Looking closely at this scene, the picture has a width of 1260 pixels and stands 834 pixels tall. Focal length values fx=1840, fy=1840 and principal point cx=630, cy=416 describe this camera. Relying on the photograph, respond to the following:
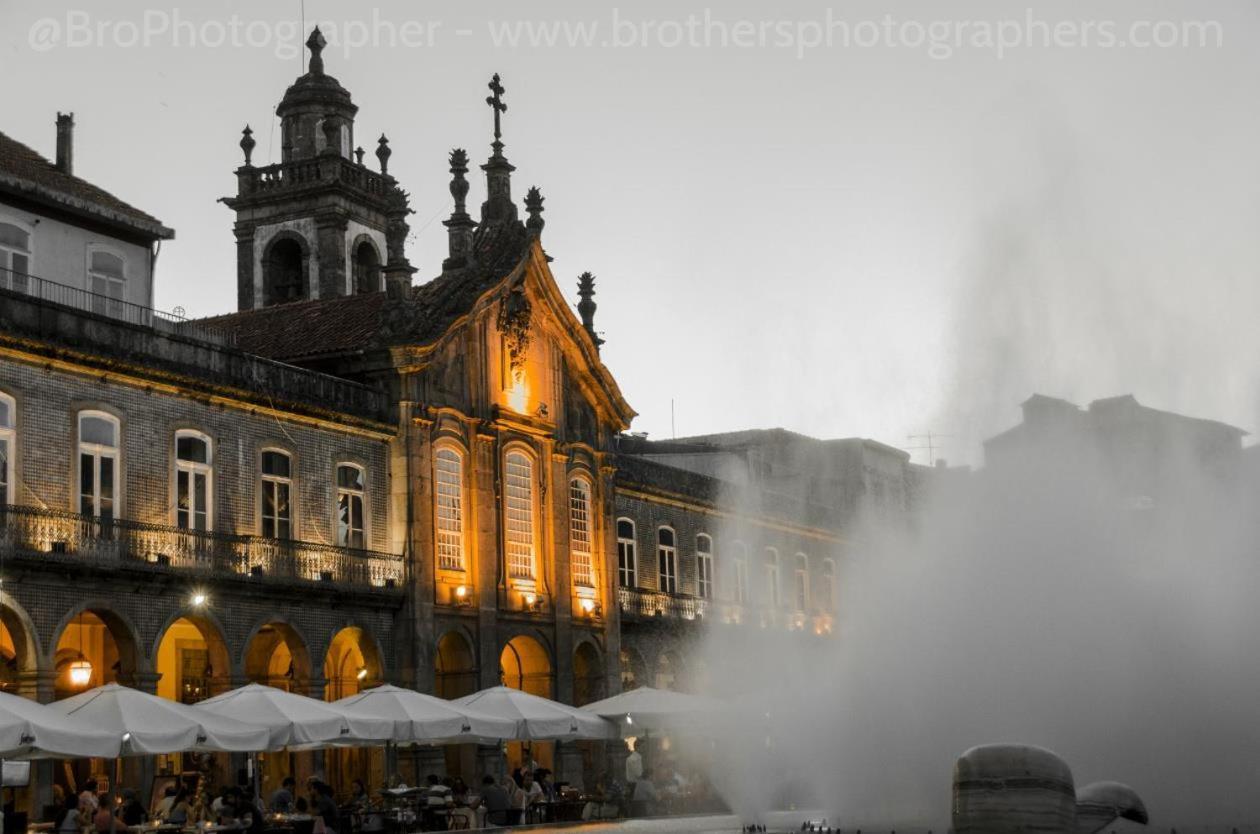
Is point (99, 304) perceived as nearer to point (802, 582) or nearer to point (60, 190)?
point (60, 190)

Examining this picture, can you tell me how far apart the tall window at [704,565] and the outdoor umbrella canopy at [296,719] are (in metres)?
26.9

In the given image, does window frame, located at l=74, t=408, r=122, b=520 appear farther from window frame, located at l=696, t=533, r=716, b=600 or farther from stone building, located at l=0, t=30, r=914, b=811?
window frame, located at l=696, t=533, r=716, b=600

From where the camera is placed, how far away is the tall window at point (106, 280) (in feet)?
128

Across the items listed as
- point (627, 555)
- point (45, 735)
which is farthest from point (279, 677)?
point (627, 555)

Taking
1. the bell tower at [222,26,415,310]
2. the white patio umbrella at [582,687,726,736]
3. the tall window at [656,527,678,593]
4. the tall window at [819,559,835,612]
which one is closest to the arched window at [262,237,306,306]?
the bell tower at [222,26,415,310]

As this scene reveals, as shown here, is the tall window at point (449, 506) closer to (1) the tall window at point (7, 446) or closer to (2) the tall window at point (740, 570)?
(1) the tall window at point (7, 446)

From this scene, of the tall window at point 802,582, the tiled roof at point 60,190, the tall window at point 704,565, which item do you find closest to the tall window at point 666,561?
the tall window at point 704,565

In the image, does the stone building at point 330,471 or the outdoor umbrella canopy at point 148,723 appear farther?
the stone building at point 330,471

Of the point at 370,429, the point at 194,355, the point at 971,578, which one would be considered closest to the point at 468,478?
the point at 370,429

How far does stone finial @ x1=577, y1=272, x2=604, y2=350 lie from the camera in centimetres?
5184

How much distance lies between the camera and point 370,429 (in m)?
41.8

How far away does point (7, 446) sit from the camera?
1278 inches

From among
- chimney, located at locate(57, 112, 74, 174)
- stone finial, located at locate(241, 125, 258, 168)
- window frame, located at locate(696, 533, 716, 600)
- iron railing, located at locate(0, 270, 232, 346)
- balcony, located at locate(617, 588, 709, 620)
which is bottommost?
balcony, located at locate(617, 588, 709, 620)

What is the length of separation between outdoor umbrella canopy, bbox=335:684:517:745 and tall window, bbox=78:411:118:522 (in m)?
5.89
